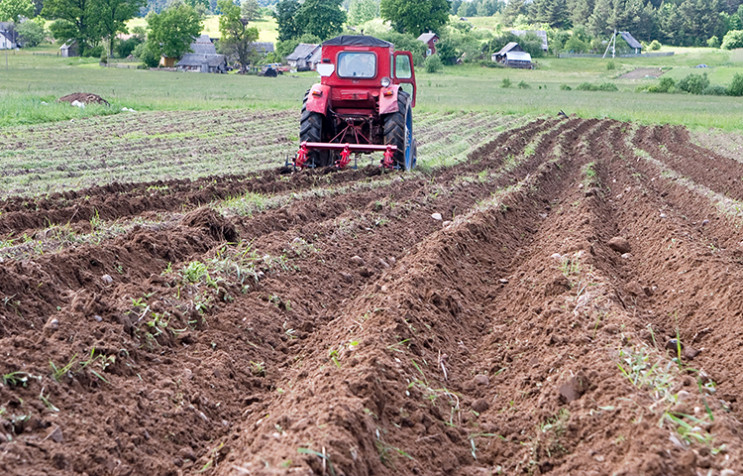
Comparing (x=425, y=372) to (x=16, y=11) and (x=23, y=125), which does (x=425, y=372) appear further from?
(x=16, y=11)

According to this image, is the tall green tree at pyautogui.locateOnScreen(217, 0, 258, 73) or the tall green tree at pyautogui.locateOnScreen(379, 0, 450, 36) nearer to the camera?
the tall green tree at pyautogui.locateOnScreen(217, 0, 258, 73)

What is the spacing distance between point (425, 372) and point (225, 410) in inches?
51.6

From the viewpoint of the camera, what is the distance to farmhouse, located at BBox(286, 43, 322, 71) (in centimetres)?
8106

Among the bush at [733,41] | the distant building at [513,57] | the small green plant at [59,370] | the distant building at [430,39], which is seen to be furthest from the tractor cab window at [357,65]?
the bush at [733,41]

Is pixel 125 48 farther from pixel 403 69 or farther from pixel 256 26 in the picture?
pixel 403 69

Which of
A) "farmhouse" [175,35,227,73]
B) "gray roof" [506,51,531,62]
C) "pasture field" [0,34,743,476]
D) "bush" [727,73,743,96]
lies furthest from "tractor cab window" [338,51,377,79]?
"gray roof" [506,51,531,62]

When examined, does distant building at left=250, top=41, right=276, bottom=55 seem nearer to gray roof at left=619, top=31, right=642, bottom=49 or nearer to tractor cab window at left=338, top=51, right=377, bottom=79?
gray roof at left=619, top=31, right=642, bottom=49

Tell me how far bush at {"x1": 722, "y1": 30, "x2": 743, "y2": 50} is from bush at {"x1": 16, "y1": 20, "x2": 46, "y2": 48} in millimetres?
84552

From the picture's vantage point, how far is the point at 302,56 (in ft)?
270

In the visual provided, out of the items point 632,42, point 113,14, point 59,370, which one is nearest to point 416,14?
point 632,42

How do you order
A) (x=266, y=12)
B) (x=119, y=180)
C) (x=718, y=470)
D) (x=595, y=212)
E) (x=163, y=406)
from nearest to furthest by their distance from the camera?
1. (x=718, y=470)
2. (x=163, y=406)
3. (x=595, y=212)
4. (x=119, y=180)
5. (x=266, y=12)

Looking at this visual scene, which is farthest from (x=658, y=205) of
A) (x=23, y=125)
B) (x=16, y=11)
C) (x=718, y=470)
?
(x=16, y=11)

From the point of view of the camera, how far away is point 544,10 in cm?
12319

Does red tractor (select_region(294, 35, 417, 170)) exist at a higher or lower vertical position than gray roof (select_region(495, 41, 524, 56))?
lower
